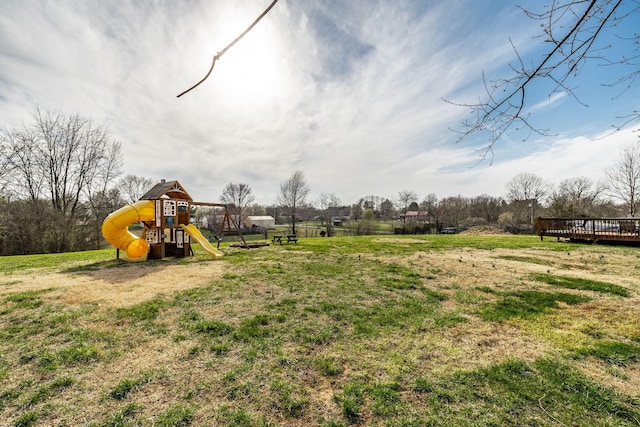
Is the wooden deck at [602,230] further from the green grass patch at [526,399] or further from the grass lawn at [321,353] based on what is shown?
the green grass patch at [526,399]

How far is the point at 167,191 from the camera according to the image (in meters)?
11.8

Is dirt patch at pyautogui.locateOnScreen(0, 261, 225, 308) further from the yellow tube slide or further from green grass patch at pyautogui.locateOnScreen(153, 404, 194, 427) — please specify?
green grass patch at pyautogui.locateOnScreen(153, 404, 194, 427)

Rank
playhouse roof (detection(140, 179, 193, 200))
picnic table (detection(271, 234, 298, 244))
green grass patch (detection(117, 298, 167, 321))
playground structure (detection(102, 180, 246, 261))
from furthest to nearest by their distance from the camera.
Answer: picnic table (detection(271, 234, 298, 244))
playhouse roof (detection(140, 179, 193, 200))
playground structure (detection(102, 180, 246, 261))
green grass patch (detection(117, 298, 167, 321))

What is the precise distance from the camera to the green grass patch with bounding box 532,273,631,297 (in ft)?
19.6

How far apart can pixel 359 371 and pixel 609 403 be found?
2.44 meters

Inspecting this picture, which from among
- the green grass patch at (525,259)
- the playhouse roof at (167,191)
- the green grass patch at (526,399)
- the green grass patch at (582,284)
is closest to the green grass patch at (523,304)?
the green grass patch at (582,284)

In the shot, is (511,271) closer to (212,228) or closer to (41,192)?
(41,192)

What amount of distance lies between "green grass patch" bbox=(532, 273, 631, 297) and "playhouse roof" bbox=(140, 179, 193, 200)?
14863mm

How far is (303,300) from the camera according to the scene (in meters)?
5.59

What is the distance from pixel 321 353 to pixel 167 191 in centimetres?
1156

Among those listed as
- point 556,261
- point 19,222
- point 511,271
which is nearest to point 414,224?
point 556,261

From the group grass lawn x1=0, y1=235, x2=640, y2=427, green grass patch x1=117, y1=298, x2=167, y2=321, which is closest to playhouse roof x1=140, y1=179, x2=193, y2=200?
grass lawn x1=0, y1=235, x2=640, y2=427

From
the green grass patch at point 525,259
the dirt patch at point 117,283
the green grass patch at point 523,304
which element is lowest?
the green grass patch at point 523,304

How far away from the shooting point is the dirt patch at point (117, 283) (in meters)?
5.77
